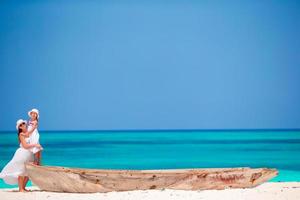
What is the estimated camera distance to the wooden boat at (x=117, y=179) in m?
8.80

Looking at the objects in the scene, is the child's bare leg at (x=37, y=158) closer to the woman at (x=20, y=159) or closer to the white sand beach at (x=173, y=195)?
the woman at (x=20, y=159)

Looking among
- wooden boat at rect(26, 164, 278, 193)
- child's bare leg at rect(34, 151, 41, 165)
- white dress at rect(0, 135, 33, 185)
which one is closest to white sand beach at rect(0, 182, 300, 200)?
wooden boat at rect(26, 164, 278, 193)

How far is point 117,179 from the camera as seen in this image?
8.84 metres

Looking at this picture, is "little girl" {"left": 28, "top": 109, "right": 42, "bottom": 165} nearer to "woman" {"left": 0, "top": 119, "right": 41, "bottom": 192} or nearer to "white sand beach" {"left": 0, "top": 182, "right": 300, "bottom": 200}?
"woman" {"left": 0, "top": 119, "right": 41, "bottom": 192}

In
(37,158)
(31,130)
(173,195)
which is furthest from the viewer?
(37,158)

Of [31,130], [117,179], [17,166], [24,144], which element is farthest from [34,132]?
[117,179]

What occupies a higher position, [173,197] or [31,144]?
[31,144]

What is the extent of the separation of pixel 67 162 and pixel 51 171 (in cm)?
1428

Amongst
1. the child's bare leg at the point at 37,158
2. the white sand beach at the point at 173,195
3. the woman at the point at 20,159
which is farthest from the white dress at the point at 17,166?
the white sand beach at the point at 173,195

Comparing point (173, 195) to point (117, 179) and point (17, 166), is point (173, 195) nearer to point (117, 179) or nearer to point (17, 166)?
point (117, 179)

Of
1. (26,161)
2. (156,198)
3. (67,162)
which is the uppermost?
(67,162)

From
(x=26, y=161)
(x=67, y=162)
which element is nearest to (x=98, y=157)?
(x=67, y=162)

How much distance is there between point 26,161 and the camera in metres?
8.91

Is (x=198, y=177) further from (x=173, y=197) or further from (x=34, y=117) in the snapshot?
(x=34, y=117)
